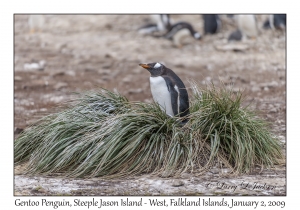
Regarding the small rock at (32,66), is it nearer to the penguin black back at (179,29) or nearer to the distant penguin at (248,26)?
the penguin black back at (179,29)

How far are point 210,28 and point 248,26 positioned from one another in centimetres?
152

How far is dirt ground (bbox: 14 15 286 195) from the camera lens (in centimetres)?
581

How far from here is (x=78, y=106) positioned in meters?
6.86

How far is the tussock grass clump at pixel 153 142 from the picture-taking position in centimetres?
607

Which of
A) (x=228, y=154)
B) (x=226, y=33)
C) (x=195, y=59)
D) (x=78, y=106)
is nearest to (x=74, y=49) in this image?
(x=195, y=59)

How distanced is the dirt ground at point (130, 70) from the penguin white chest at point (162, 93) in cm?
102

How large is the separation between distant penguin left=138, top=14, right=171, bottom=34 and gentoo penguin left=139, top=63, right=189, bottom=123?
9.98 metres

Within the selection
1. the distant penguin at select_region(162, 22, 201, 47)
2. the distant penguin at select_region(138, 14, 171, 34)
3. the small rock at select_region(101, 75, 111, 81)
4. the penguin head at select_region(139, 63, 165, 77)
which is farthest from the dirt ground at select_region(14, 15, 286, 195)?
the penguin head at select_region(139, 63, 165, 77)

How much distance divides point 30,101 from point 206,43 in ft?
20.7

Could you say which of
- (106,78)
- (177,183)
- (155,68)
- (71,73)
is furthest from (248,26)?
(177,183)

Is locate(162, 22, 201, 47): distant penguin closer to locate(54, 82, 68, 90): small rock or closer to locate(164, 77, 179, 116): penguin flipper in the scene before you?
locate(54, 82, 68, 90): small rock

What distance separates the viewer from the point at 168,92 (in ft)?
21.9

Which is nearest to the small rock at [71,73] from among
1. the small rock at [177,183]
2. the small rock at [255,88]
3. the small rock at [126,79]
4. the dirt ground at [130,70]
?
the dirt ground at [130,70]

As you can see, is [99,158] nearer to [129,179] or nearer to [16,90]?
[129,179]
